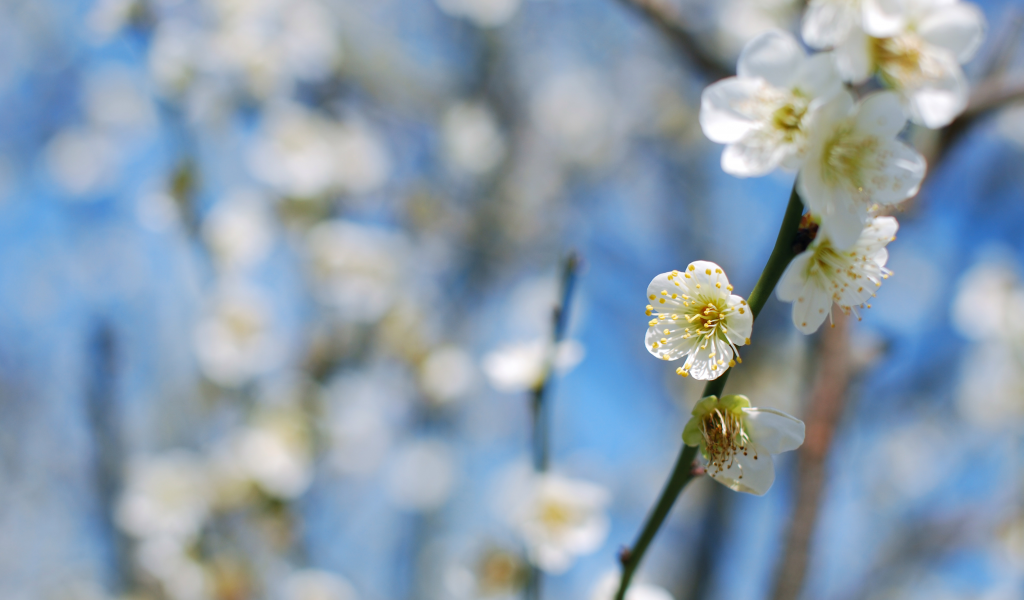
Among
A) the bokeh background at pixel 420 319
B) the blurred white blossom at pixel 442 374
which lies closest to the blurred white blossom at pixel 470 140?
the bokeh background at pixel 420 319

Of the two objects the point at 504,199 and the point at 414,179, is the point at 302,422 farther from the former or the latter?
the point at 504,199

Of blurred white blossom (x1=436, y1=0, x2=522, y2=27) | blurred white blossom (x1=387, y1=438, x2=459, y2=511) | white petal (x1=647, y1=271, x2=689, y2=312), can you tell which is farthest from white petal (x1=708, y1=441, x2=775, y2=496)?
blurred white blossom (x1=436, y1=0, x2=522, y2=27)

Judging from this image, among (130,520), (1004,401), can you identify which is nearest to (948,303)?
(1004,401)

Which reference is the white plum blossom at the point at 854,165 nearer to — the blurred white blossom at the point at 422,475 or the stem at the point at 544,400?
the stem at the point at 544,400

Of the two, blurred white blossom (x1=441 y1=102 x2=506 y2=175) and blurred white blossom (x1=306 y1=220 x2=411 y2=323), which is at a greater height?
blurred white blossom (x1=441 y1=102 x2=506 y2=175)

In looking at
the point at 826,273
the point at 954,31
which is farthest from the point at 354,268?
the point at 954,31

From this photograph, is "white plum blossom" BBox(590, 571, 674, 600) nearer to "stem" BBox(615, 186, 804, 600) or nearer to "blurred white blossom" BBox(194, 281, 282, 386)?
"stem" BBox(615, 186, 804, 600)
